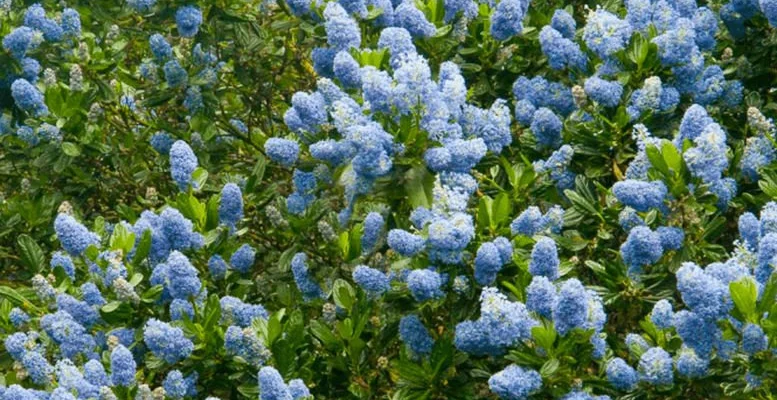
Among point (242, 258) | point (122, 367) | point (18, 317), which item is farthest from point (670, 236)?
point (18, 317)

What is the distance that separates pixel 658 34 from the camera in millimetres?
5340

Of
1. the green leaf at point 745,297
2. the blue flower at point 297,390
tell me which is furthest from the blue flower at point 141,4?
the green leaf at point 745,297

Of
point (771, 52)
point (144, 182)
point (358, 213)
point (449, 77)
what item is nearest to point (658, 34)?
point (771, 52)

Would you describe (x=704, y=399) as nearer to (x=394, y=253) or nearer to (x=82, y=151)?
(x=394, y=253)

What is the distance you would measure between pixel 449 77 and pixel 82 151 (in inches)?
69.1

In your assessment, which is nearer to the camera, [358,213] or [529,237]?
[529,237]

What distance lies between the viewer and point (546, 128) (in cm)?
533

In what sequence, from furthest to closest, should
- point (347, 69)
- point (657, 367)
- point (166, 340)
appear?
1. point (347, 69)
2. point (166, 340)
3. point (657, 367)

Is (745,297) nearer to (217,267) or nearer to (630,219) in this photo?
(630,219)

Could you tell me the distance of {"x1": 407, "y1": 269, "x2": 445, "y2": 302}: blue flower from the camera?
4.42 m

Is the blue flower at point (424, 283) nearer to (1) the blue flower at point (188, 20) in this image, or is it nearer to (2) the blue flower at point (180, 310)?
(2) the blue flower at point (180, 310)

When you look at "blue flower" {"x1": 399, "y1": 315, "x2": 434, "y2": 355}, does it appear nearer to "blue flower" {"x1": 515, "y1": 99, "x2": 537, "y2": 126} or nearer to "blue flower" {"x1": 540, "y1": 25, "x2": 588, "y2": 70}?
"blue flower" {"x1": 515, "y1": 99, "x2": 537, "y2": 126}

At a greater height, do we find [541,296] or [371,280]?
[541,296]

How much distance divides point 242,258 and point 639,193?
4.43 feet
